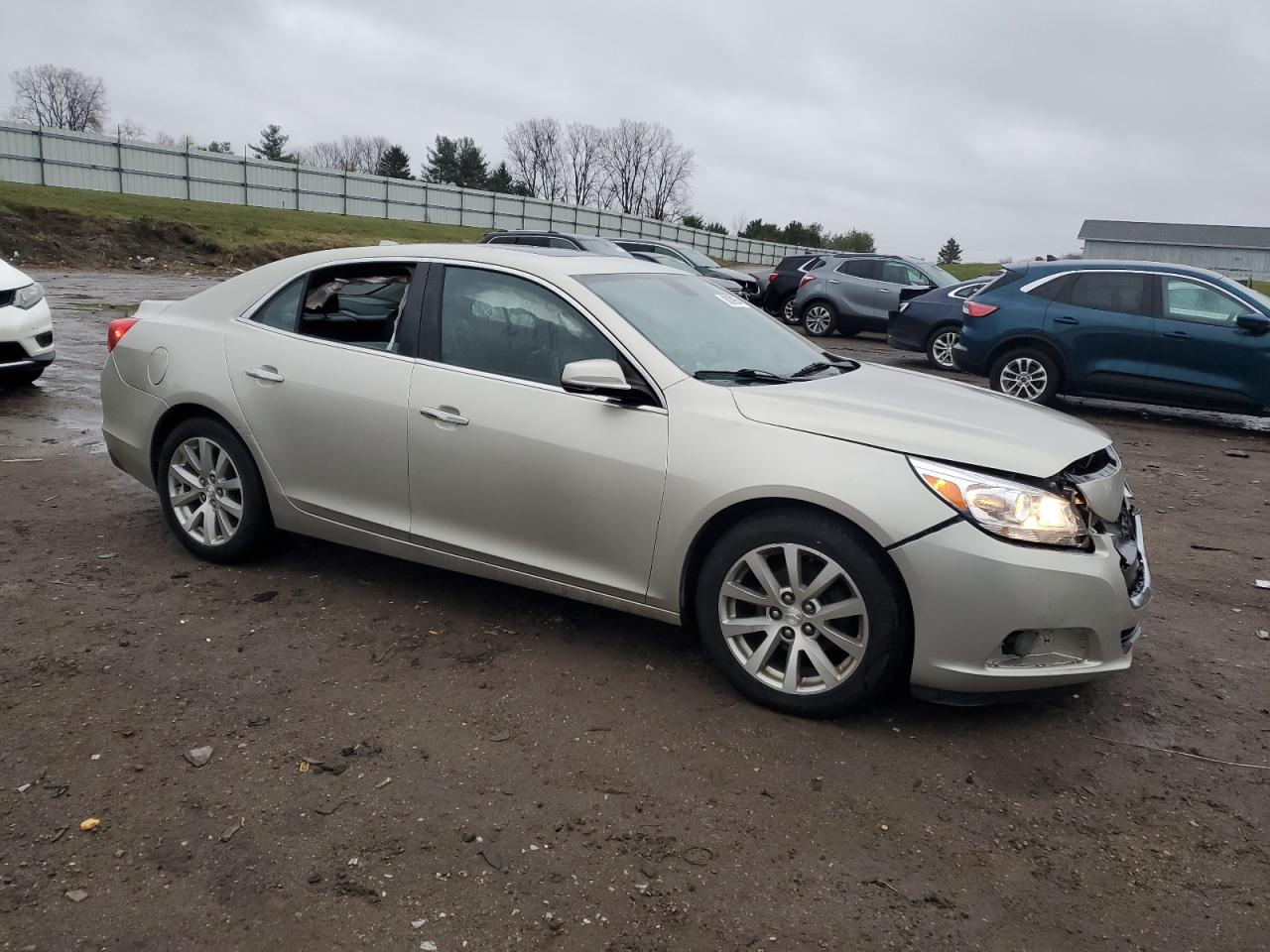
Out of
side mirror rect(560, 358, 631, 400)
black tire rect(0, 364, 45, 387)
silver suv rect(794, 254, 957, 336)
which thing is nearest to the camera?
side mirror rect(560, 358, 631, 400)

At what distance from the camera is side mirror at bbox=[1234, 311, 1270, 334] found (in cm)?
980

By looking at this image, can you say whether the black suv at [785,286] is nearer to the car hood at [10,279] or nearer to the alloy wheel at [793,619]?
the car hood at [10,279]

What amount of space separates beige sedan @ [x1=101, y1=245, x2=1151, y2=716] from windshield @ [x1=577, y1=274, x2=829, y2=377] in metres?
0.02

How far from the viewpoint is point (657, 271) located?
4824mm

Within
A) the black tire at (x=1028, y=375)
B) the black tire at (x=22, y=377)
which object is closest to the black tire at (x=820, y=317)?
the black tire at (x=1028, y=375)

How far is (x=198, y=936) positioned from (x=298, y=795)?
64 cm

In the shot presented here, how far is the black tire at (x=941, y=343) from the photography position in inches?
558

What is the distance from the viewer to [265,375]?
4.66 meters

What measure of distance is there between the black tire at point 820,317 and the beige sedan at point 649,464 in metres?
14.3

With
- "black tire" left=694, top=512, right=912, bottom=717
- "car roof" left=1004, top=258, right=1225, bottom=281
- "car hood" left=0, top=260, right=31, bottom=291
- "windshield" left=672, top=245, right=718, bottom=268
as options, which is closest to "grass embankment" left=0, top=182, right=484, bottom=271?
"windshield" left=672, top=245, right=718, bottom=268

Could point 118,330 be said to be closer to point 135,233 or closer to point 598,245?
point 598,245

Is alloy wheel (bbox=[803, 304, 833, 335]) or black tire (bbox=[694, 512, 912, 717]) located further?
alloy wheel (bbox=[803, 304, 833, 335])

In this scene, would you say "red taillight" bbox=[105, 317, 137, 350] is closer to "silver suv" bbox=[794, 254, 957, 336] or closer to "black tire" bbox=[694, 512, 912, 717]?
"black tire" bbox=[694, 512, 912, 717]

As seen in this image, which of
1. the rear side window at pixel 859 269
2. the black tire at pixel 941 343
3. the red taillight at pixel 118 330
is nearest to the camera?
Answer: the red taillight at pixel 118 330
